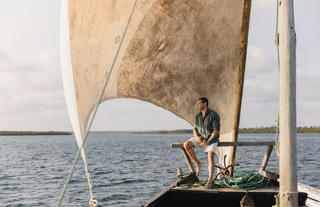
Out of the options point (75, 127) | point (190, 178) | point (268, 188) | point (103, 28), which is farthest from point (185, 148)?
point (103, 28)

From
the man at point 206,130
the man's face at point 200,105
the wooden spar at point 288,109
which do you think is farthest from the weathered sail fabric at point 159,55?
the wooden spar at point 288,109

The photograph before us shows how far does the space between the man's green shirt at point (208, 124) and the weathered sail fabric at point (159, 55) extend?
59.3 inches

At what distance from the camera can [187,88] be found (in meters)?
8.05

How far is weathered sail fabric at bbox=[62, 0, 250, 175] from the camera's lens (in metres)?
5.84

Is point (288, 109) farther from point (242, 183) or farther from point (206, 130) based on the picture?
point (206, 130)

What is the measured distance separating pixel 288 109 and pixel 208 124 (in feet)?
8.44

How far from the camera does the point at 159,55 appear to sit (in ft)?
24.9

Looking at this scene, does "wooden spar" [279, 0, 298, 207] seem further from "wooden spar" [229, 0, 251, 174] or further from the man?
"wooden spar" [229, 0, 251, 174]

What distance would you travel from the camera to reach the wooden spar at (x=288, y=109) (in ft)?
12.9

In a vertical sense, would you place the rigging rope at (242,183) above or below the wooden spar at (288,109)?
below

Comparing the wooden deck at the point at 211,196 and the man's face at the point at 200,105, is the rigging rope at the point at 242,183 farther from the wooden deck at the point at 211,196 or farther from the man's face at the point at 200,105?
the man's face at the point at 200,105

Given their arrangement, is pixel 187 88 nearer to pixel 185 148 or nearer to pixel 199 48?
pixel 199 48

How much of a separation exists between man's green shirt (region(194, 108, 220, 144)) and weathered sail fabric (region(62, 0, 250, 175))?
4.94 ft

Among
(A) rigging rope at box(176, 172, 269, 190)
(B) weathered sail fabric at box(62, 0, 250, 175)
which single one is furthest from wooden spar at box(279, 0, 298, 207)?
(B) weathered sail fabric at box(62, 0, 250, 175)
